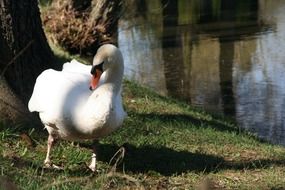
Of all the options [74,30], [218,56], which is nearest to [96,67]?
[74,30]

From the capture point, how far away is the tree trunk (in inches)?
264

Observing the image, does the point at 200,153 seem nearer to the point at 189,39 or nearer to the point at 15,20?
the point at 15,20

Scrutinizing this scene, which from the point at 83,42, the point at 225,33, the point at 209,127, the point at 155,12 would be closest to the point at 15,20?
the point at 209,127

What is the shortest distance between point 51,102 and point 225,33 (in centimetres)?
1652

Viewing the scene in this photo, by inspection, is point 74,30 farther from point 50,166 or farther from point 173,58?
point 50,166

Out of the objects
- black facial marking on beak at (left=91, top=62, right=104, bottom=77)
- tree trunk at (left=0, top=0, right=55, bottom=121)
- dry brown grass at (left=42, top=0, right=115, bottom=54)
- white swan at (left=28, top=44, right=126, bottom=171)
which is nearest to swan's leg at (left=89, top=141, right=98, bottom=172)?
white swan at (left=28, top=44, right=126, bottom=171)

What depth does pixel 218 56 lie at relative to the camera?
18.2 meters

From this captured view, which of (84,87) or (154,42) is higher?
(84,87)

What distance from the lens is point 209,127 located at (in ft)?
29.3

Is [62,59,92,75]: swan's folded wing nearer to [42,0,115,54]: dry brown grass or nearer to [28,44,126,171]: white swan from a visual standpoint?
[28,44,126,171]: white swan

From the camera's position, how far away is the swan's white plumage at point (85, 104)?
5.36 m

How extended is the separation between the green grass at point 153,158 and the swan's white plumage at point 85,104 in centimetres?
35

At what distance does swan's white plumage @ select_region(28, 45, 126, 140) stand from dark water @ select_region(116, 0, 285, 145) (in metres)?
5.37

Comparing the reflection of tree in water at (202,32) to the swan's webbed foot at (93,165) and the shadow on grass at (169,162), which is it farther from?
the swan's webbed foot at (93,165)
